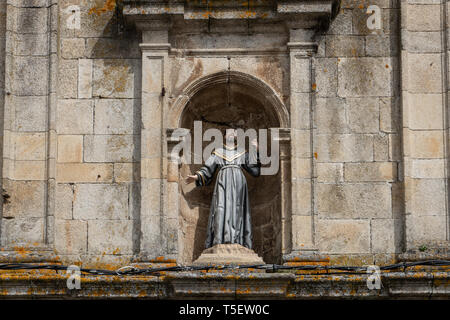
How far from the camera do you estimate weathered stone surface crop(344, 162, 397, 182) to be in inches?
649

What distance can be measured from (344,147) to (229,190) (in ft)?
4.66

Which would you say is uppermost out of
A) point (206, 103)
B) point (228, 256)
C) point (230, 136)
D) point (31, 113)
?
point (206, 103)

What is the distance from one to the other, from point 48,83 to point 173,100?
148 cm

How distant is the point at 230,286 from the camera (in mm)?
15469

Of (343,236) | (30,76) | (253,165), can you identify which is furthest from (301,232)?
(30,76)

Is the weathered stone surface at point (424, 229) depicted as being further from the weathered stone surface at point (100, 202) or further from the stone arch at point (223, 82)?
the weathered stone surface at point (100, 202)

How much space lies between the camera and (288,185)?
16.5 meters

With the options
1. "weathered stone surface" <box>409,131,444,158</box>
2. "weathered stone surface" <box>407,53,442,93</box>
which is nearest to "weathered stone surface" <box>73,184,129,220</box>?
"weathered stone surface" <box>409,131,444,158</box>

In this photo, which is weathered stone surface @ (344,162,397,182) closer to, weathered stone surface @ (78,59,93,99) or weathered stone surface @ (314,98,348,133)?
weathered stone surface @ (314,98,348,133)

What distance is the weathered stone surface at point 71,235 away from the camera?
16.4 m

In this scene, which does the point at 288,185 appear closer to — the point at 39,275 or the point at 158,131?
the point at 158,131

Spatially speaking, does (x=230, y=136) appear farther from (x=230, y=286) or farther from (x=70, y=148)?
(x=230, y=286)

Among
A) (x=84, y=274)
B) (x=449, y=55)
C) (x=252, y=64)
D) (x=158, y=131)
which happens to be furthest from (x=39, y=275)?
(x=449, y=55)
